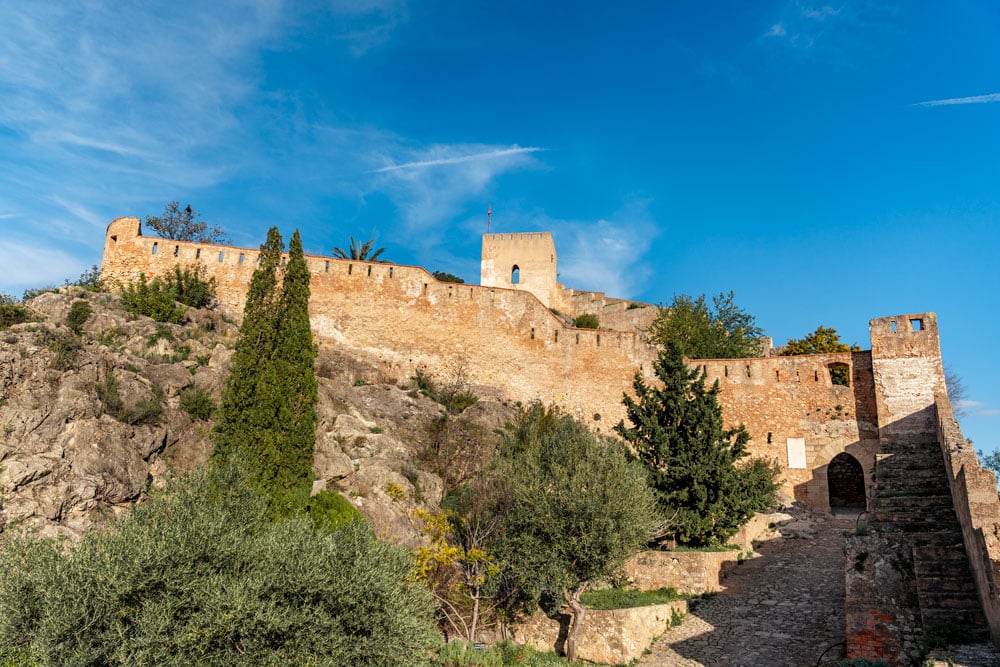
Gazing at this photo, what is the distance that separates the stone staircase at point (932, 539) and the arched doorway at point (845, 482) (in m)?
10.1

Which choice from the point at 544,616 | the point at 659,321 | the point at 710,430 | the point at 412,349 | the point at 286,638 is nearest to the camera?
the point at 286,638

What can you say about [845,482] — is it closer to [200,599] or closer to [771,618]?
[771,618]

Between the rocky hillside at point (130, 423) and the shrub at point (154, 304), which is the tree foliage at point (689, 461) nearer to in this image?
the rocky hillside at point (130, 423)

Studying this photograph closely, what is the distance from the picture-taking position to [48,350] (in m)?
17.0

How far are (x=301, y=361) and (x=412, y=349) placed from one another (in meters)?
11.4

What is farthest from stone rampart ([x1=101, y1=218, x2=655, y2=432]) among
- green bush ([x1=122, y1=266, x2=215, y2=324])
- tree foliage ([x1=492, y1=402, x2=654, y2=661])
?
tree foliage ([x1=492, y1=402, x2=654, y2=661])

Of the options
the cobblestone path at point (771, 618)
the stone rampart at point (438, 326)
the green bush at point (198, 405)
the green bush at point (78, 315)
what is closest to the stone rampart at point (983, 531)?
the cobblestone path at point (771, 618)

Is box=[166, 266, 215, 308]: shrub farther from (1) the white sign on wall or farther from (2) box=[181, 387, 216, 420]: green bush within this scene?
(1) the white sign on wall

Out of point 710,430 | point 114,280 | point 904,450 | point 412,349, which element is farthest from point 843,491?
point 114,280

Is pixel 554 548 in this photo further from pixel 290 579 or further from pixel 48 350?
pixel 48 350

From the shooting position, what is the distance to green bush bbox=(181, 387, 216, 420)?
18250 mm

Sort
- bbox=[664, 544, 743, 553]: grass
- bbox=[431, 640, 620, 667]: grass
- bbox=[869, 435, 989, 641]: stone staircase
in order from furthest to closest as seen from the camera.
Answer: bbox=[664, 544, 743, 553]: grass → bbox=[431, 640, 620, 667]: grass → bbox=[869, 435, 989, 641]: stone staircase

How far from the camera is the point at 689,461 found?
2048 centimetres

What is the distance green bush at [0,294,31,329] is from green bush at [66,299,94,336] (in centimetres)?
110
